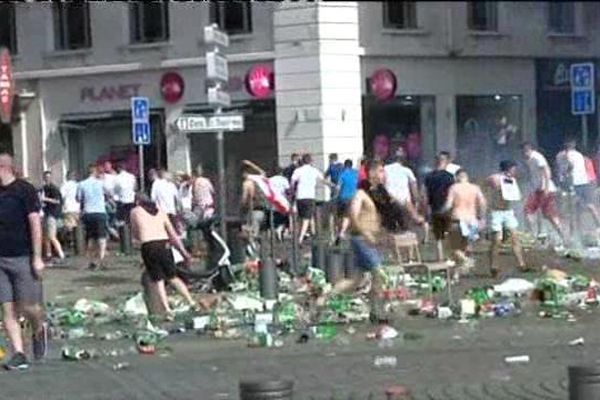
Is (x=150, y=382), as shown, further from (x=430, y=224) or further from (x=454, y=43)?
(x=454, y=43)

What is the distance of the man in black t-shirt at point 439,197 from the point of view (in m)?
22.7

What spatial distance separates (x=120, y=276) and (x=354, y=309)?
8454 mm

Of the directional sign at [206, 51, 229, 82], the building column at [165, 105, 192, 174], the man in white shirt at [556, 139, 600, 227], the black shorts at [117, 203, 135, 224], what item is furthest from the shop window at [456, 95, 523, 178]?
the directional sign at [206, 51, 229, 82]

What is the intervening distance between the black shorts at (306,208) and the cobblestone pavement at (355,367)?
11.6 m

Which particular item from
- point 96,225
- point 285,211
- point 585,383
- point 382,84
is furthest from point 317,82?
point 585,383

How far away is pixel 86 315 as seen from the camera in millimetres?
19078

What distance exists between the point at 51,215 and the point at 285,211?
6605mm

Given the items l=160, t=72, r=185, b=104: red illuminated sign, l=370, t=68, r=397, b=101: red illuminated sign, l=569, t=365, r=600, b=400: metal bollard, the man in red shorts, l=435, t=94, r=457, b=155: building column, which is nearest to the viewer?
l=569, t=365, r=600, b=400: metal bollard

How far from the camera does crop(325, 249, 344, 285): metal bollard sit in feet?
A: 67.3

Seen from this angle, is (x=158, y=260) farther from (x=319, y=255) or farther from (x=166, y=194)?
(x=166, y=194)

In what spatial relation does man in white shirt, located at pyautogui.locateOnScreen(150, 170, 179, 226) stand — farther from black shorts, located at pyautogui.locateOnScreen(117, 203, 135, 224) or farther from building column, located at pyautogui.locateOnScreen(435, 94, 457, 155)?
building column, located at pyautogui.locateOnScreen(435, 94, 457, 155)

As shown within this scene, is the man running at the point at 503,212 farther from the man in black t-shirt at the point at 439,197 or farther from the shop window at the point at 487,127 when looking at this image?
the shop window at the point at 487,127

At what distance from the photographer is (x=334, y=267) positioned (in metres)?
20.7

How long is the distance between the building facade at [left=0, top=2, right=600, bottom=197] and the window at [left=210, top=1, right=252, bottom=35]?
34 mm
